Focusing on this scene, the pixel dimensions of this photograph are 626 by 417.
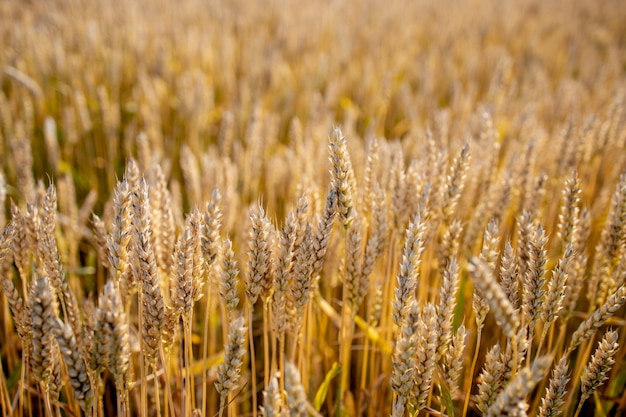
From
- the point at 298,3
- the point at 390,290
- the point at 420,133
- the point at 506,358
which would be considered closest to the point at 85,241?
the point at 390,290

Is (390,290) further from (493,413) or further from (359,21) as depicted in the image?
(359,21)

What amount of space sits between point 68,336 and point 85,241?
73.8 inches

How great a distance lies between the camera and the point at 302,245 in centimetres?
103

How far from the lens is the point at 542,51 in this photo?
18.4 ft

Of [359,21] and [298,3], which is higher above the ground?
[298,3]

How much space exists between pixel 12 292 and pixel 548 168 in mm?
2296

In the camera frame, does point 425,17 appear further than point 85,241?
Yes

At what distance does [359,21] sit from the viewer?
670 centimetres

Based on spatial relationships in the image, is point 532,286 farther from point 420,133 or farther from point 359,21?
point 359,21

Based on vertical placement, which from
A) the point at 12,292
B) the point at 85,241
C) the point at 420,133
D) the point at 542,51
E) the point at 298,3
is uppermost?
the point at 298,3

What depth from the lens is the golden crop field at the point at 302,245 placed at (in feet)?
3.25

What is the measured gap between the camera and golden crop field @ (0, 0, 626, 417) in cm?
99

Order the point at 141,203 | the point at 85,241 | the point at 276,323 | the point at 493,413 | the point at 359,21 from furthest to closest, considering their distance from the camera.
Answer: the point at 359,21, the point at 85,241, the point at 276,323, the point at 141,203, the point at 493,413

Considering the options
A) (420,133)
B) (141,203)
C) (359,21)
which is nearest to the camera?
(141,203)
